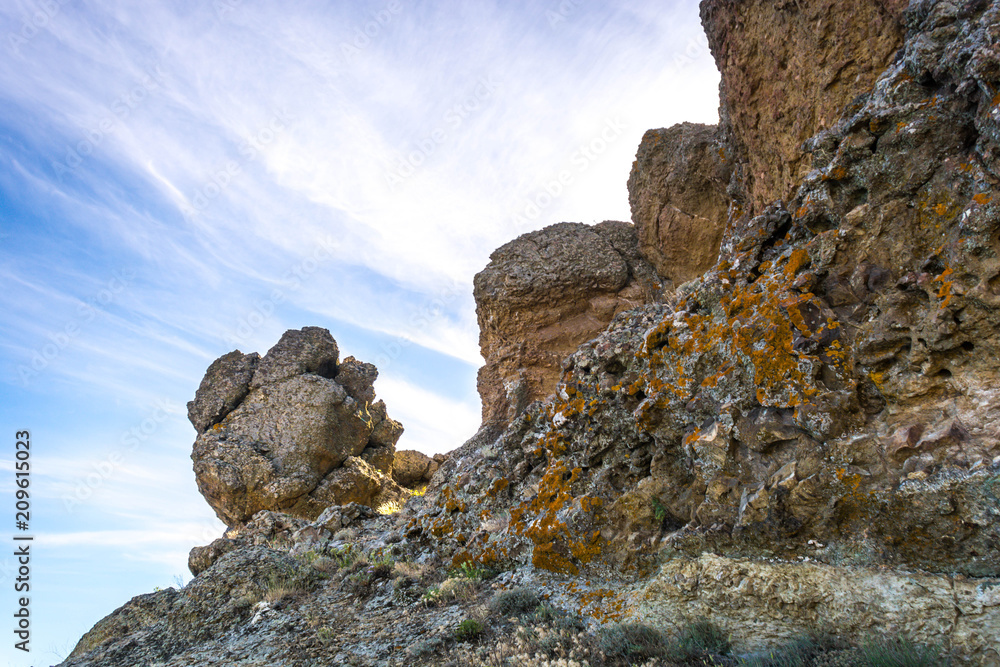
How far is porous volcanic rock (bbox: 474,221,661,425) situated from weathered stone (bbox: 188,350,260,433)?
13.2 meters

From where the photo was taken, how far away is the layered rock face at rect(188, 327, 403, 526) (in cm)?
2200

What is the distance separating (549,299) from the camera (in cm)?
1750

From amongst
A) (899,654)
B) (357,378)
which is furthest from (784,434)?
(357,378)

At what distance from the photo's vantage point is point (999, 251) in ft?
13.9

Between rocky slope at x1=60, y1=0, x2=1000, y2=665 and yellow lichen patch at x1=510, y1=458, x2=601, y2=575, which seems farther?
yellow lichen patch at x1=510, y1=458, x2=601, y2=575

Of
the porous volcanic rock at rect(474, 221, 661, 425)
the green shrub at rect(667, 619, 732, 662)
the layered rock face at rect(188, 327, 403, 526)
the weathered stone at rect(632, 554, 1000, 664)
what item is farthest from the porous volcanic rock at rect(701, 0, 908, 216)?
the layered rock face at rect(188, 327, 403, 526)

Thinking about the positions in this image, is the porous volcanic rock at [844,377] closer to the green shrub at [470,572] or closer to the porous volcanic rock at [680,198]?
the green shrub at [470,572]

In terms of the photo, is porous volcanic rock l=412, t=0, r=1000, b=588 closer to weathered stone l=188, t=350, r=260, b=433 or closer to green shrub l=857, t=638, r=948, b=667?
green shrub l=857, t=638, r=948, b=667

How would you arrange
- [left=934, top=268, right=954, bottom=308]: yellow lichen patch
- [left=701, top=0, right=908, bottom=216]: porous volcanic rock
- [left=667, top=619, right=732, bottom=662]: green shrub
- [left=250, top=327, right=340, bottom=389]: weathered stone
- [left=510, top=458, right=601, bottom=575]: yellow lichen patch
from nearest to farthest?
[left=934, top=268, right=954, bottom=308]: yellow lichen patch, [left=667, top=619, right=732, bottom=662]: green shrub, [left=510, top=458, right=601, bottom=575]: yellow lichen patch, [left=701, top=0, right=908, bottom=216]: porous volcanic rock, [left=250, top=327, right=340, bottom=389]: weathered stone

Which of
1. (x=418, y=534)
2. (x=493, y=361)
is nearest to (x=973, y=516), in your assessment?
(x=418, y=534)

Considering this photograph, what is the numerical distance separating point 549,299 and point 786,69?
31.6 ft

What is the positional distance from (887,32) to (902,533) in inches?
279

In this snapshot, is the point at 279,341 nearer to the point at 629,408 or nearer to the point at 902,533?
the point at 629,408

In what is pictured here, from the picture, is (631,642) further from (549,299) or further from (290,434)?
(290,434)
